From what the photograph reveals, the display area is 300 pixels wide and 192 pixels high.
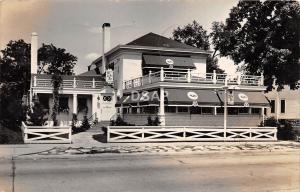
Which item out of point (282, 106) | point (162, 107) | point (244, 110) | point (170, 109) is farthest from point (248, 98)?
point (282, 106)

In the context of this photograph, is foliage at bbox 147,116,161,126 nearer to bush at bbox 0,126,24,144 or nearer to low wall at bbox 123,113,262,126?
low wall at bbox 123,113,262,126

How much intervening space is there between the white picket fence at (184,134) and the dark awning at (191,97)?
321 cm

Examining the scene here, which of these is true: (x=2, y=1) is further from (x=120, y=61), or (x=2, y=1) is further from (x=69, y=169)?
(x=120, y=61)

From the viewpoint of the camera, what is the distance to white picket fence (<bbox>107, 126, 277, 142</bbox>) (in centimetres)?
2074

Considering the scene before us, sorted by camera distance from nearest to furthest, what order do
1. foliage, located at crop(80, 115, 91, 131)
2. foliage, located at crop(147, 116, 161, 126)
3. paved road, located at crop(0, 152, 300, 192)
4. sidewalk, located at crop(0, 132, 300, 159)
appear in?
paved road, located at crop(0, 152, 300, 192) < sidewalk, located at crop(0, 132, 300, 159) < foliage, located at crop(147, 116, 161, 126) < foliage, located at crop(80, 115, 91, 131)

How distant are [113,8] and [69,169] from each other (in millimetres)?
4530

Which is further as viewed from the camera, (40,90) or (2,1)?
(40,90)

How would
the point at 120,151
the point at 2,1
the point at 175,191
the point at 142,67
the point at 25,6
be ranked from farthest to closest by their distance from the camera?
the point at 142,67 → the point at 120,151 → the point at 25,6 → the point at 2,1 → the point at 175,191

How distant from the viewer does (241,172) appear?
12086 mm

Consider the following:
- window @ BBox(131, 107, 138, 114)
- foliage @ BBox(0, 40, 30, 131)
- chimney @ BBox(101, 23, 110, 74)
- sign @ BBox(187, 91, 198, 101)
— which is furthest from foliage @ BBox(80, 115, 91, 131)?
foliage @ BBox(0, 40, 30, 131)

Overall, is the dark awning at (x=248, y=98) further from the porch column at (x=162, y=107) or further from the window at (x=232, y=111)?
the porch column at (x=162, y=107)

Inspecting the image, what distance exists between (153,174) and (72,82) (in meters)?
22.9

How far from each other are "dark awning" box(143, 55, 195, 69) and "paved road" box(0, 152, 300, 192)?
15995 mm

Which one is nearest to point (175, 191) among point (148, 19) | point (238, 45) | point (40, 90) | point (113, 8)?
point (113, 8)
